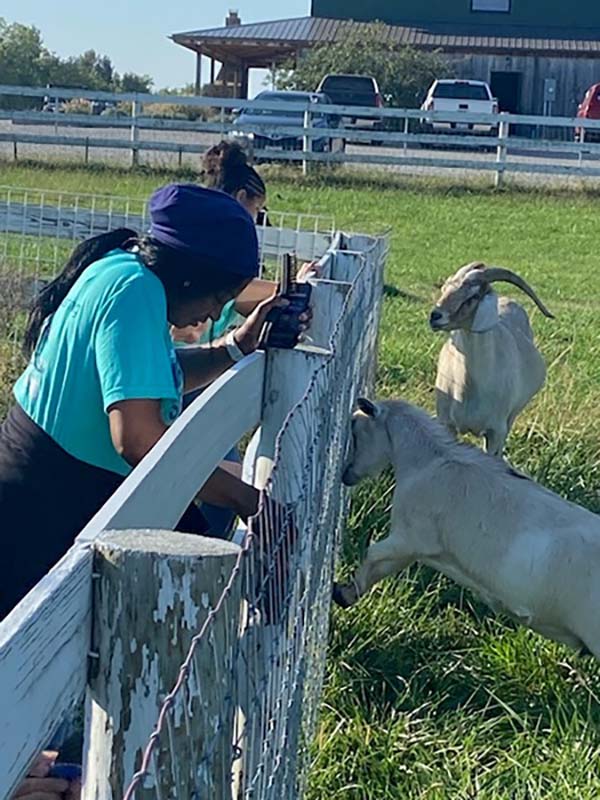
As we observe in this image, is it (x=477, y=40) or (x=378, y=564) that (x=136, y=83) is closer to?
(x=477, y=40)

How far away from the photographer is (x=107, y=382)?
286 centimetres

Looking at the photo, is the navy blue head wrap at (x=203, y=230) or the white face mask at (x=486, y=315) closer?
the navy blue head wrap at (x=203, y=230)

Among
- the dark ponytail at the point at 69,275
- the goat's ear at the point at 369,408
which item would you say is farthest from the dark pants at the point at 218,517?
the dark ponytail at the point at 69,275

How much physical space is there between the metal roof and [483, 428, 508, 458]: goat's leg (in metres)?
33.8

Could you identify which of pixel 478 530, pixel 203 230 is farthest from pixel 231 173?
pixel 203 230

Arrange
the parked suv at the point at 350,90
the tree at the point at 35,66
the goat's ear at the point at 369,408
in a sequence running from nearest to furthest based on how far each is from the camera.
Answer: the goat's ear at the point at 369,408 < the parked suv at the point at 350,90 < the tree at the point at 35,66

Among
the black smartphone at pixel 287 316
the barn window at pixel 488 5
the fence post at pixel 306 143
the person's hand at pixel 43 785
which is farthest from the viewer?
the barn window at pixel 488 5

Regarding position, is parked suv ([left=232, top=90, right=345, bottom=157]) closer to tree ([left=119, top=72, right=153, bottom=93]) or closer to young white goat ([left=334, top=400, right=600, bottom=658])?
young white goat ([left=334, top=400, right=600, bottom=658])

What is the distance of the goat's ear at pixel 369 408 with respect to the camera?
5.18 m

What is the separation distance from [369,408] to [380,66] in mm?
33262

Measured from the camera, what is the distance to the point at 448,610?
17.0 ft

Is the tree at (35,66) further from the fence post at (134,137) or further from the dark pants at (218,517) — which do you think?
the dark pants at (218,517)

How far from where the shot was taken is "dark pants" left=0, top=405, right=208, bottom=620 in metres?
2.90

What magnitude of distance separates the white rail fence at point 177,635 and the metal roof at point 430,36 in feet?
126
